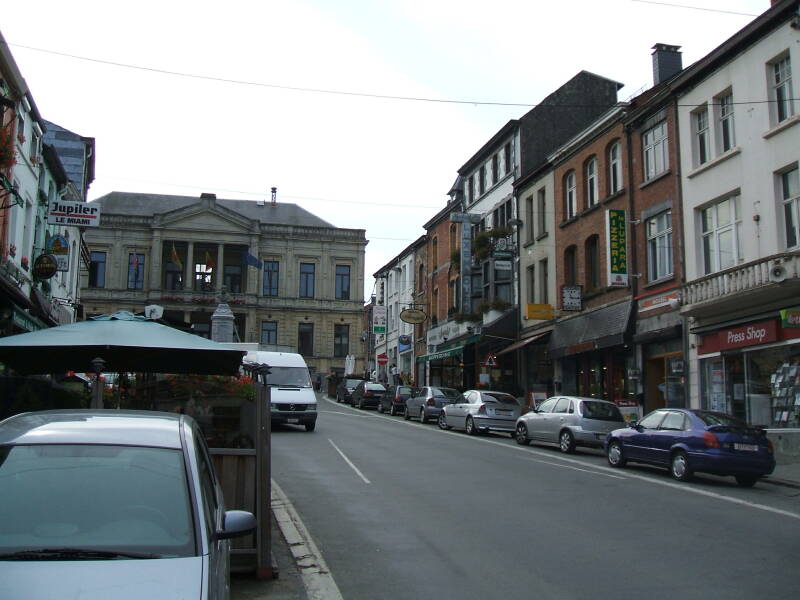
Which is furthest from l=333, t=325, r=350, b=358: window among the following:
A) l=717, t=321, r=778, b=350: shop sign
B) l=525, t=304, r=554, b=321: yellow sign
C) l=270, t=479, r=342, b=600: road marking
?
l=270, t=479, r=342, b=600: road marking

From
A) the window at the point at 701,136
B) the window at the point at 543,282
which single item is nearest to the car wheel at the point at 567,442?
the window at the point at 701,136

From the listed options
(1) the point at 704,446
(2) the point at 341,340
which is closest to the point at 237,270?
(2) the point at 341,340

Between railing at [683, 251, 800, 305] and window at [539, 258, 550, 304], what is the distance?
440 inches

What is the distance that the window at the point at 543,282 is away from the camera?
109 ft

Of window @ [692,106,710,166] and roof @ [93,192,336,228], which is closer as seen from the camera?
window @ [692,106,710,166]

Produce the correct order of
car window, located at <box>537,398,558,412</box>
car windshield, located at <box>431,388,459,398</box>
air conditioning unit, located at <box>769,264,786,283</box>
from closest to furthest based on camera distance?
air conditioning unit, located at <box>769,264,786,283</box>, car window, located at <box>537,398,558,412</box>, car windshield, located at <box>431,388,459,398</box>

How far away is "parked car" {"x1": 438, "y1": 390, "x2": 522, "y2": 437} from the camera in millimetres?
25422

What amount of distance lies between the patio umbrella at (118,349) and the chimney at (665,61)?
2297 cm

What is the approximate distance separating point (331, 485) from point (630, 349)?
621 inches

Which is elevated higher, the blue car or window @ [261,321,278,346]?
window @ [261,321,278,346]

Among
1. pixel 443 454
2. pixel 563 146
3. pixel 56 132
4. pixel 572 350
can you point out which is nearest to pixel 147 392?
pixel 443 454

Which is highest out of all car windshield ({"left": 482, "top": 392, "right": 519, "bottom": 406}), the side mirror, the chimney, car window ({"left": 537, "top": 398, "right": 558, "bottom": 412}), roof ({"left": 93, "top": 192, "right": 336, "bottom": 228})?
roof ({"left": 93, "top": 192, "right": 336, "bottom": 228})

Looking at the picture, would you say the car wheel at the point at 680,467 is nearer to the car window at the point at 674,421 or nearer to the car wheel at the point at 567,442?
the car window at the point at 674,421

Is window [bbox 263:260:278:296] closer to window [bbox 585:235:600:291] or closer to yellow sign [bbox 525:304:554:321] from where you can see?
yellow sign [bbox 525:304:554:321]
